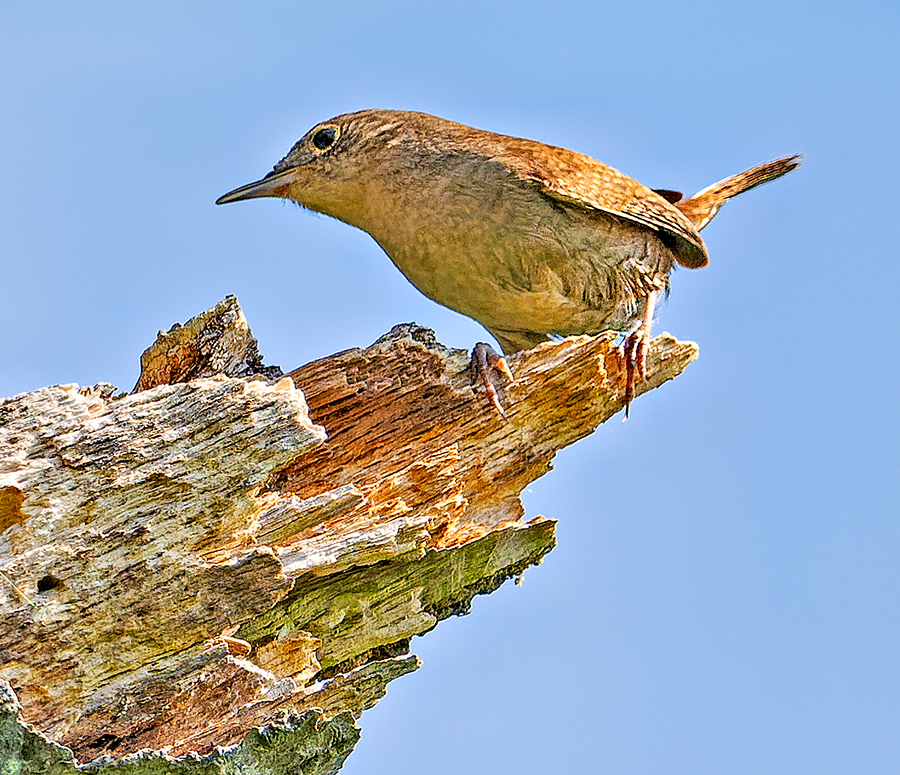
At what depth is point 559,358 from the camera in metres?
4.66

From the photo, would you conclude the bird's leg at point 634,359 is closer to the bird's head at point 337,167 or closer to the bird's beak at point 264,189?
the bird's head at point 337,167

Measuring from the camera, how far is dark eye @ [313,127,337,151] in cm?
578

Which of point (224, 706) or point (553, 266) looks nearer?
point (224, 706)

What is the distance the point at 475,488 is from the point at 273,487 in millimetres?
869

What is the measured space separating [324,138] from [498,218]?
121 centimetres

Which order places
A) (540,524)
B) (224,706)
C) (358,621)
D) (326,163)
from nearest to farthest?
1. (224,706)
2. (358,621)
3. (540,524)
4. (326,163)

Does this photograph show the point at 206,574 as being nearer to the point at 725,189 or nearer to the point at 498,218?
the point at 498,218

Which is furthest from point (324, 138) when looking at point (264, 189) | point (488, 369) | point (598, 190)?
point (488, 369)

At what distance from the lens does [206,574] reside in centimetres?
389

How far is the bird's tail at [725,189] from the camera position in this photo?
22.8ft

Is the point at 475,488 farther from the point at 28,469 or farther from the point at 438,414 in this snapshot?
the point at 28,469

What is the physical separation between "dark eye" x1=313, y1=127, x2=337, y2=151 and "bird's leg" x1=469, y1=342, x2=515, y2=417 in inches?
71.1

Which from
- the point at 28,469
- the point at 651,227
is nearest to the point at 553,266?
the point at 651,227

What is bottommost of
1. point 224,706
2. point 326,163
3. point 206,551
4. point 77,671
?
point 224,706
